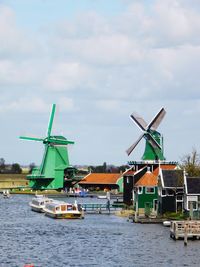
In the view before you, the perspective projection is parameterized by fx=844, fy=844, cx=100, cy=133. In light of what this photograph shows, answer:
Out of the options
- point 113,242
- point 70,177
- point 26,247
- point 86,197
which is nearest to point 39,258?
point 26,247

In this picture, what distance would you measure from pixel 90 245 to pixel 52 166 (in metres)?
103

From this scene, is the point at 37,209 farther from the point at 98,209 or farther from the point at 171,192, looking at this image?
the point at 171,192

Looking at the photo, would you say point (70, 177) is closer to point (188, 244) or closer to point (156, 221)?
point (156, 221)

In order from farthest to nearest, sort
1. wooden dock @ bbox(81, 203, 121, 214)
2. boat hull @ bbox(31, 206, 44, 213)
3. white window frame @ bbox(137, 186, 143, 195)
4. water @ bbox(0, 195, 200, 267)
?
boat hull @ bbox(31, 206, 44, 213)
wooden dock @ bbox(81, 203, 121, 214)
white window frame @ bbox(137, 186, 143, 195)
water @ bbox(0, 195, 200, 267)

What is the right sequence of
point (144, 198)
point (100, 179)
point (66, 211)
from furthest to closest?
point (100, 179) < point (144, 198) < point (66, 211)

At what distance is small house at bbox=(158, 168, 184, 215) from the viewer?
93.6m

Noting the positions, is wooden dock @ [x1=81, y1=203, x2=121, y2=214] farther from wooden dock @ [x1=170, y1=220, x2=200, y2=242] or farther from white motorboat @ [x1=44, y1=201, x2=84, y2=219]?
wooden dock @ [x1=170, y1=220, x2=200, y2=242]

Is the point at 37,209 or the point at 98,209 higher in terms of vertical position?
the point at 37,209

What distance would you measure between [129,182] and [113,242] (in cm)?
5026

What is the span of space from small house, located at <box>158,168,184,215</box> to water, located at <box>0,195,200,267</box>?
498 cm

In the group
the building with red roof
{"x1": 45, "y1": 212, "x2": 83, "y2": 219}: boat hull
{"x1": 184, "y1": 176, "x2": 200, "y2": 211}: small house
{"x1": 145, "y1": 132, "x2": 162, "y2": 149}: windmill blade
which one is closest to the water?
{"x1": 45, "y1": 212, "x2": 83, "y2": 219}: boat hull

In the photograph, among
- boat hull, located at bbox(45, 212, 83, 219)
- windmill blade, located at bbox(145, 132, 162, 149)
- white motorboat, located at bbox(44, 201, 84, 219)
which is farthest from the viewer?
windmill blade, located at bbox(145, 132, 162, 149)

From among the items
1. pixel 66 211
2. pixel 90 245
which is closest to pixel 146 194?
pixel 66 211

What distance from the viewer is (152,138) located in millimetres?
129875
